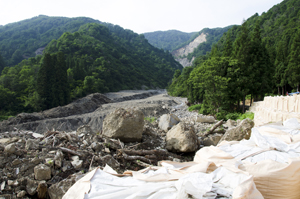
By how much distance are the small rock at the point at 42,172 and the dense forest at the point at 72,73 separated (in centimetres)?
2783

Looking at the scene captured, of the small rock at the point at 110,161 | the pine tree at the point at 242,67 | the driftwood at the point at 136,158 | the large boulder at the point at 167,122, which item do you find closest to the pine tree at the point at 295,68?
the pine tree at the point at 242,67

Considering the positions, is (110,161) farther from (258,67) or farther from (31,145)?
(258,67)

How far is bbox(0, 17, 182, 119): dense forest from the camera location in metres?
30.3

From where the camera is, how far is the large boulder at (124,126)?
25.8 feet

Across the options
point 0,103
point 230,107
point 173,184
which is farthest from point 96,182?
point 0,103

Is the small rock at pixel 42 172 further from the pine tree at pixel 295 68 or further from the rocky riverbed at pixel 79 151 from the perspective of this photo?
the pine tree at pixel 295 68

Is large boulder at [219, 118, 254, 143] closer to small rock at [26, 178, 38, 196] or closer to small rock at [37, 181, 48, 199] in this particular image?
small rock at [37, 181, 48, 199]

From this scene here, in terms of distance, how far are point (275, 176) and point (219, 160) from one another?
110cm

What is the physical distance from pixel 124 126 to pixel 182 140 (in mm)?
2503

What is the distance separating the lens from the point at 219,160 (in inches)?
165

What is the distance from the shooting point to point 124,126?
26.1 ft

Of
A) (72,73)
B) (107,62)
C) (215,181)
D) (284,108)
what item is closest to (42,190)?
(215,181)

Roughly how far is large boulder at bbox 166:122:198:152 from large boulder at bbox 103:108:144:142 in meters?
1.41

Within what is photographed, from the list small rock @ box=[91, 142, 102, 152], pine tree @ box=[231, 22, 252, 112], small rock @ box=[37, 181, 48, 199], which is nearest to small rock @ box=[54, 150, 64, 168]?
small rock @ box=[37, 181, 48, 199]
